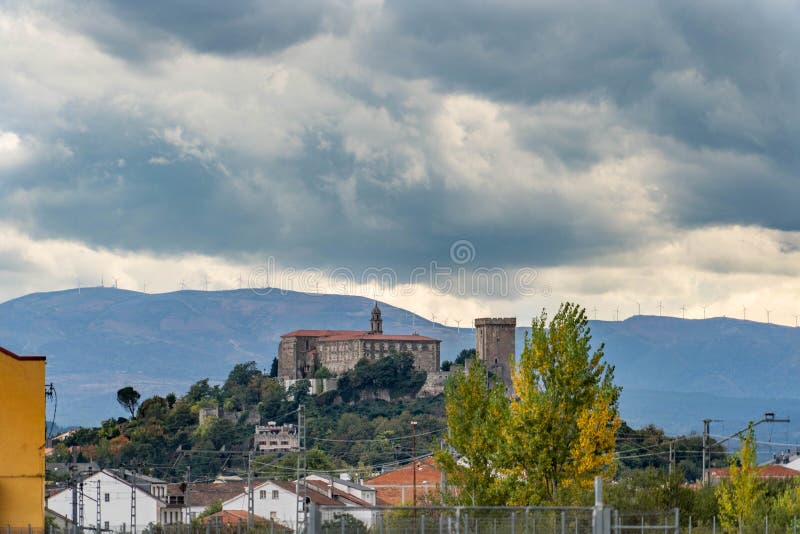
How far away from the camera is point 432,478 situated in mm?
98688

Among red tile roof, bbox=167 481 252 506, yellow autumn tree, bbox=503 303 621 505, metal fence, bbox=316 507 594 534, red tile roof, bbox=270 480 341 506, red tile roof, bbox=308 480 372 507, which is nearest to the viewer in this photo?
metal fence, bbox=316 507 594 534

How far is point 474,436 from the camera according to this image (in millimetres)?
40969

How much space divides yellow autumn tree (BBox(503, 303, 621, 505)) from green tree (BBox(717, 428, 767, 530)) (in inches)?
264

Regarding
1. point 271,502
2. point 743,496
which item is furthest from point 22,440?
point 271,502

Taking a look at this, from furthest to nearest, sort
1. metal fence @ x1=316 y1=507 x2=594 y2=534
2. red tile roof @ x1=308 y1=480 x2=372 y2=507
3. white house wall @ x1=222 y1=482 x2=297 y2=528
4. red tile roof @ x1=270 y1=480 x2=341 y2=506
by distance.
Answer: red tile roof @ x1=308 y1=480 x2=372 y2=507 → white house wall @ x1=222 y1=482 x2=297 y2=528 → red tile roof @ x1=270 y1=480 x2=341 y2=506 → metal fence @ x1=316 y1=507 x2=594 y2=534

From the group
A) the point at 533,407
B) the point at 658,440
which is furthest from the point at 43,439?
the point at 658,440

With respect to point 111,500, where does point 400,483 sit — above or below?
above

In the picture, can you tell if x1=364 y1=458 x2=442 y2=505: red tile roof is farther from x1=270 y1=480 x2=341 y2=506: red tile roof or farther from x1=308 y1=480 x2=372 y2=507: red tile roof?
x1=270 y1=480 x2=341 y2=506: red tile roof

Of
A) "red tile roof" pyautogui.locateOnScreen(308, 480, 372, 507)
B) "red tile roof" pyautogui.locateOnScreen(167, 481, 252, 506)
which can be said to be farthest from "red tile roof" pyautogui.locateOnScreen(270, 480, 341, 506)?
"red tile roof" pyautogui.locateOnScreen(167, 481, 252, 506)

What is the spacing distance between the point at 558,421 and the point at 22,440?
13776 mm

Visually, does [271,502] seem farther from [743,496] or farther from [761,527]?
[761,527]

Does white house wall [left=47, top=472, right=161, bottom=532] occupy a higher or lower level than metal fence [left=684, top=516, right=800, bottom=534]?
lower

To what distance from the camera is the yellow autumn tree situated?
34.4m

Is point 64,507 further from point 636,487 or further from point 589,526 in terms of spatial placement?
point 589,526
